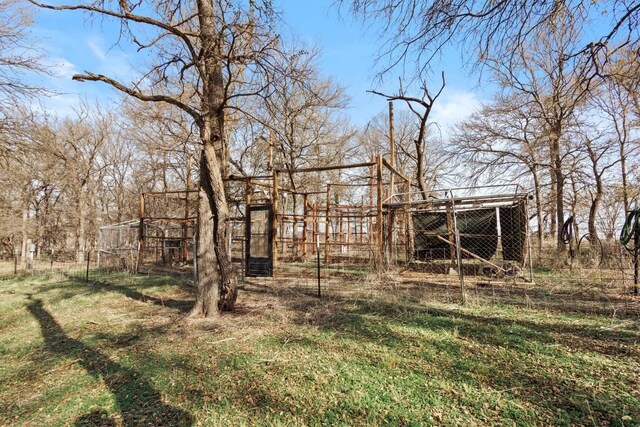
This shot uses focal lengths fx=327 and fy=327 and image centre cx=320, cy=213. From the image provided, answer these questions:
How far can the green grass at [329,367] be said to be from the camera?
8.57ft

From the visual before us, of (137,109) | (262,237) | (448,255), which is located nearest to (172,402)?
(262,237)

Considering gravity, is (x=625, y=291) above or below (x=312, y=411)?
above

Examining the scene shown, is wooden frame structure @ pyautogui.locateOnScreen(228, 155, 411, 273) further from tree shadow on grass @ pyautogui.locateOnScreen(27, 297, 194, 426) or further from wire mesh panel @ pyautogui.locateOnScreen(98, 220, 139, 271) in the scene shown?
wire mesh panel @ pyautogui.locateOnScreen(98, 220, 139, 271)

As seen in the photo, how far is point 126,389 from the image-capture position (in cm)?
317

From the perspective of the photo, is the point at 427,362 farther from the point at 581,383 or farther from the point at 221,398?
the point at 221,398

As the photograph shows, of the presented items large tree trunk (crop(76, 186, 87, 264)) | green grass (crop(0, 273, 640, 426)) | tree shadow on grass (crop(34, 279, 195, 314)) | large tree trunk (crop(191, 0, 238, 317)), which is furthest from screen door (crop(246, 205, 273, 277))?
large tree trunk (crop(76, 186, 87, 264))

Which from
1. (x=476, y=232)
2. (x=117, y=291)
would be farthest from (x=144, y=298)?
(x=476, y=232)

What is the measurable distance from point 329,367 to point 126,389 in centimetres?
199

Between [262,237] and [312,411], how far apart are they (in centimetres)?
722

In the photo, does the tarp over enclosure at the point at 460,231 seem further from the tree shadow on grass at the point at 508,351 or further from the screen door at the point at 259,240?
the screen door at the point at 259,240

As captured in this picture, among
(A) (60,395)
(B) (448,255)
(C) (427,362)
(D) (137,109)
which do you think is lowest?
(A) (60,395)

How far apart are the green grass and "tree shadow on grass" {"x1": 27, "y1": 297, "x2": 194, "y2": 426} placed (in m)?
0.02

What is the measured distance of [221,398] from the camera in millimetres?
2928

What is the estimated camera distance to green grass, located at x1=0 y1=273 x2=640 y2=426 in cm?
261
